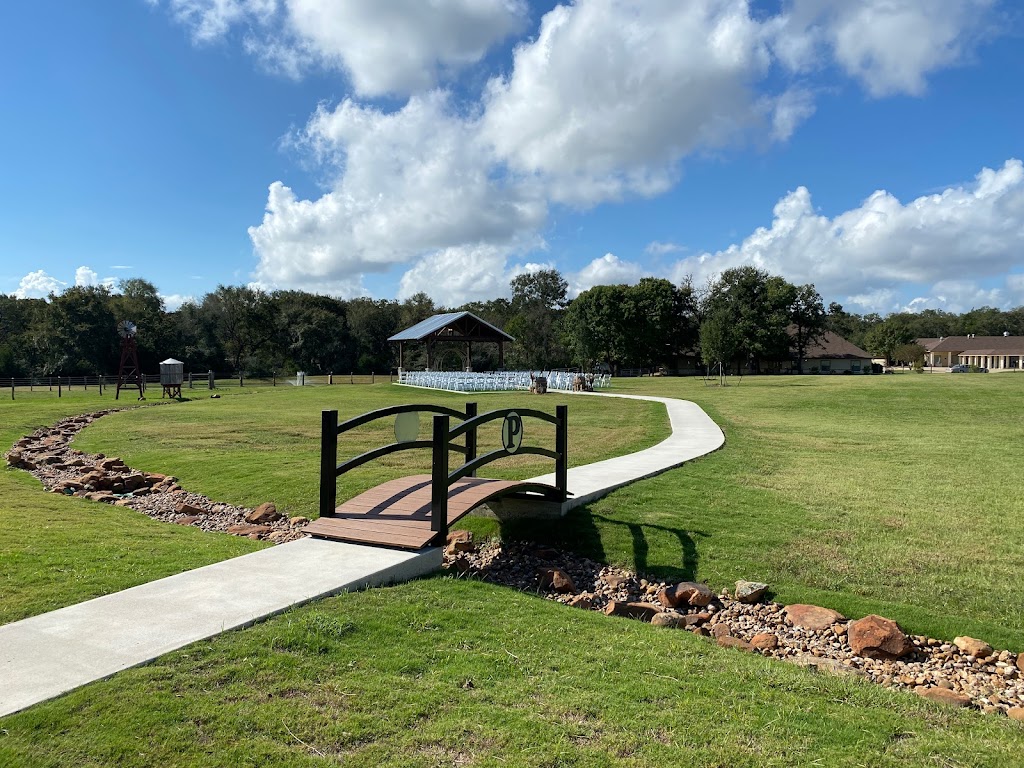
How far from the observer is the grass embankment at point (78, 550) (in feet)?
15.8

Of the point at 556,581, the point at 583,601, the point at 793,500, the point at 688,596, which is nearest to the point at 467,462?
the point at 556,581

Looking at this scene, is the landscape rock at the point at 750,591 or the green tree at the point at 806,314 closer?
the landscape rock at the point at 750,591

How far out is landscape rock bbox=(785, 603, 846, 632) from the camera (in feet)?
18.2

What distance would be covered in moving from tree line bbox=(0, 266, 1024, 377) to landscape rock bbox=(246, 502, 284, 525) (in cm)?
4828

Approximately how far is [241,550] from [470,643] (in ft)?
11.1

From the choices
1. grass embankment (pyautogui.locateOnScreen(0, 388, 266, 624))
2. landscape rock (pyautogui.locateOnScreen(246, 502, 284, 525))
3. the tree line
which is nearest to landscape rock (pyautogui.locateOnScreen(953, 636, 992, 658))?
grass embankment (pyautogui.locateOnScreen(0, 388, 266, 624))

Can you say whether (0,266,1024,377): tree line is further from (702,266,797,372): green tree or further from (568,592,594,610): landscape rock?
(568,592,594,610): landscape rock

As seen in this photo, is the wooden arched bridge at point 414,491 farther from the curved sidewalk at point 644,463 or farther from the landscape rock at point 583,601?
the landscape rock at point 583,601

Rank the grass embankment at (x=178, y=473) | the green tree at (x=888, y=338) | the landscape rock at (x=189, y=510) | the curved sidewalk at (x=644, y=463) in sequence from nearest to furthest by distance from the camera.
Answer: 1. the grass embankment at (x=178, y=473)
2. the curved sidewalk at (x=644, y=463)
3. the landscape rock at (x=189, y=510)
4. the green tree at (x=888, y=338)

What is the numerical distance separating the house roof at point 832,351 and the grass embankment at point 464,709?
75.2 meters

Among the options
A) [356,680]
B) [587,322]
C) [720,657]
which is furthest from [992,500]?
[587,322]

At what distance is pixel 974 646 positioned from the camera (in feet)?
16.4

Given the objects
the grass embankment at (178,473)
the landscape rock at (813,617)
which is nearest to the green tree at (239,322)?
the grass embankment at (178,473)

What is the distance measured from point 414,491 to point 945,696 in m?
5.02
